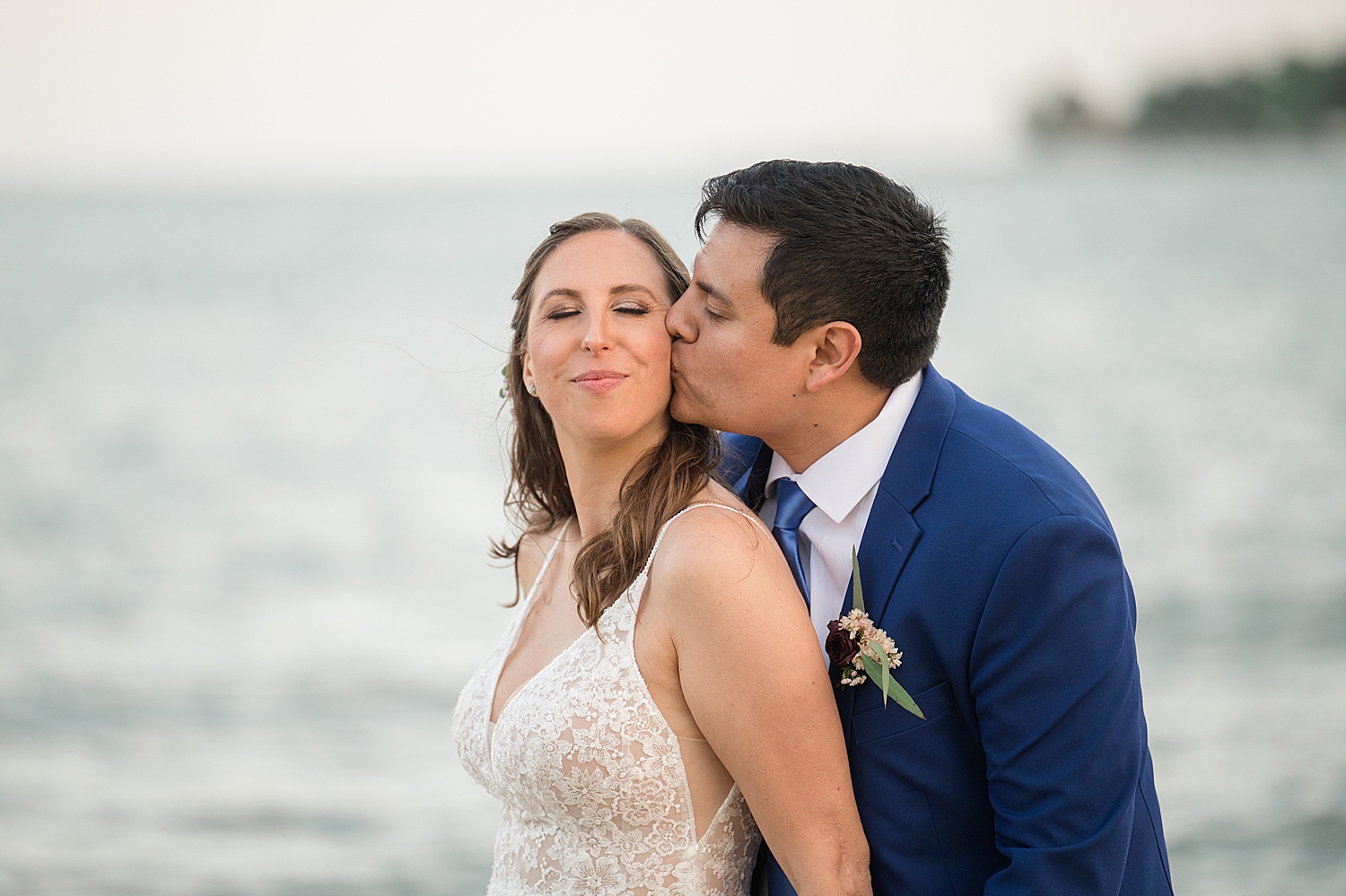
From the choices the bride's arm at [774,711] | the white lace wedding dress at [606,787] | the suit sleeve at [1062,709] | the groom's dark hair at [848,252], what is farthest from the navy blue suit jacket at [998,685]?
the white lace wedding dress at [606,787]

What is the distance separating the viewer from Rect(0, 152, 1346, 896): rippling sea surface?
7.76m

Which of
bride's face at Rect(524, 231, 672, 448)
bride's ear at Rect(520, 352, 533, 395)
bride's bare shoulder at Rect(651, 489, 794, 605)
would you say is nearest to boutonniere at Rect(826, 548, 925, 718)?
bride's bare shoulder at Rect(651, 489, 794, 605)

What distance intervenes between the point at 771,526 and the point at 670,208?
41477 millimetres

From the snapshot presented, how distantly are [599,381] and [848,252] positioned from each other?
0.64m

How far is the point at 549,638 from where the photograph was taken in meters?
2.91

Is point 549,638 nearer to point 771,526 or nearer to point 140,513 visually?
point 771,526

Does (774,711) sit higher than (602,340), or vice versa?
(602,340)

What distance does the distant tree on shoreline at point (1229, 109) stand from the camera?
4444cm

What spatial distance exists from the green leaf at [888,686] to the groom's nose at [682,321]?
861mm

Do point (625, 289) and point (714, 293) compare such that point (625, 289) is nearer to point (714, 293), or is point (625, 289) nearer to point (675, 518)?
point (714, 293)

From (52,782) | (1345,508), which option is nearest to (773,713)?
(52,782)

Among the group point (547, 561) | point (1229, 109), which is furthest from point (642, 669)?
point (1229, 109)

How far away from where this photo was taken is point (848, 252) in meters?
2.61

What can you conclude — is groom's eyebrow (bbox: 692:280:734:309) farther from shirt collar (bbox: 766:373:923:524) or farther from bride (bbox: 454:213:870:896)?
shirt collar (bbox: 766:373:923:524)
